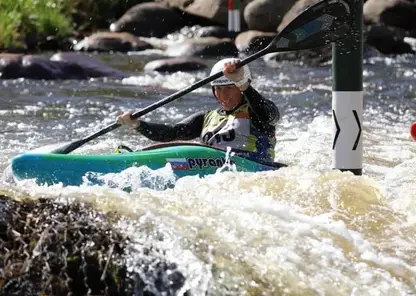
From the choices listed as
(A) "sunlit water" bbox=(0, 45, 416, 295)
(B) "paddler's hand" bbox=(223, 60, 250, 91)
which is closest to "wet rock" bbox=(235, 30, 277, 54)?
(A) "sunlit water" bbox=(0, 45, 416, 295)

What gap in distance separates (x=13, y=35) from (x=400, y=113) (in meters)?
7.50

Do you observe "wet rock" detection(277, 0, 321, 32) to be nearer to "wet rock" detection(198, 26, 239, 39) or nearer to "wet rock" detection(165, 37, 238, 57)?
"wet rock" detection(198, 26, 239, 39)

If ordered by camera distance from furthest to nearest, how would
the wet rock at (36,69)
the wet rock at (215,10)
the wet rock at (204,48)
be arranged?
the wet rock at (215,10)
the wet rock at (204,48)
the wet rock at (36,69)

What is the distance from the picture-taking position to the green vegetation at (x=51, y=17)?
14836 millimetres

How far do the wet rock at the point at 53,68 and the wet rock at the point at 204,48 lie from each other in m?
2.46

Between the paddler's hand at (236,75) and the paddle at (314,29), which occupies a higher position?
the paddle at (314,29)

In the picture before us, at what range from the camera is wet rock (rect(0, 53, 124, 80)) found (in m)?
12.3

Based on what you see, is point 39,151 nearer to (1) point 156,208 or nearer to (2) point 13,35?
(1) point 156,208

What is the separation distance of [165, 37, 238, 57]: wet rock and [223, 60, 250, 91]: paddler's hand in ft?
31.2

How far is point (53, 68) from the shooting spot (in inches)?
493

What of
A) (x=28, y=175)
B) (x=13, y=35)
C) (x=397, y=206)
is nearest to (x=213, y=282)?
(x=397, y=206)

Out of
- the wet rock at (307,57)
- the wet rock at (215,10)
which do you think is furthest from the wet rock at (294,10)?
the wet rock at (307,57)

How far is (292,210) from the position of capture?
13.4 ft

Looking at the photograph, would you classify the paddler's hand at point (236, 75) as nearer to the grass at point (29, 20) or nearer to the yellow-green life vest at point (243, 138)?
the yellow-green life vest at point (243, 138)
